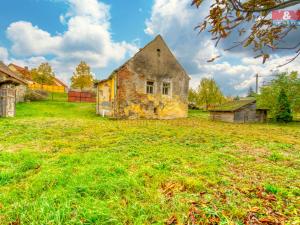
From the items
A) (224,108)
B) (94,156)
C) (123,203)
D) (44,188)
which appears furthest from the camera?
(224,108)

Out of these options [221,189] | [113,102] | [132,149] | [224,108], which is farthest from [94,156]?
[224,108]

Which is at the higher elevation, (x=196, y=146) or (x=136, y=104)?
(x=136, y=104)

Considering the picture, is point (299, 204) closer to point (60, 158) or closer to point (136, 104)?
point (60, 158)

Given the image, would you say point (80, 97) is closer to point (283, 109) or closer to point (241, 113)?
point (241, 113)

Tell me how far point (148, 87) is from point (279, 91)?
14.9 metres

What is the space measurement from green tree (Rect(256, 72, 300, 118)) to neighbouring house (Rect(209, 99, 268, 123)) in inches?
62.8

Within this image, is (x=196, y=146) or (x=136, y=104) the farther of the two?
(x=136, y=104)

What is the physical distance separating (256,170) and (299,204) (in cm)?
155

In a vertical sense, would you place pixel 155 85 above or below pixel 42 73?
below

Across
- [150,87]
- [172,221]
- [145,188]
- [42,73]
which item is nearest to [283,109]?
[150,87]

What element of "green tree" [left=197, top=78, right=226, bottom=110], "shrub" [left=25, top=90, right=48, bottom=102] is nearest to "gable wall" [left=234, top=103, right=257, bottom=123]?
"green tree" [left=197, top=78, right=226, bottom=110]

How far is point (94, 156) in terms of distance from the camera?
4.92 m

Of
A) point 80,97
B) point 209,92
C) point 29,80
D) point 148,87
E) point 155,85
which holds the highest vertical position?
point 29,80

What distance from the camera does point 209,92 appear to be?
31.6 meters
